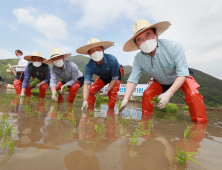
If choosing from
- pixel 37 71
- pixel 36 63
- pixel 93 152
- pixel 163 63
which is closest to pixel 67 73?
pixel 36 63

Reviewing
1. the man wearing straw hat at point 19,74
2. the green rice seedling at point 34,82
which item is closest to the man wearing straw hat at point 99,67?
the green rice seedling at point 34,82

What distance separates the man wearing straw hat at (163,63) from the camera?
92.7 inches

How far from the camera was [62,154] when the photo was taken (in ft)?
3.00

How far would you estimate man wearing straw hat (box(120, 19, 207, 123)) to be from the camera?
2.35 metres

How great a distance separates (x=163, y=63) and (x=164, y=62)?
0.03 m

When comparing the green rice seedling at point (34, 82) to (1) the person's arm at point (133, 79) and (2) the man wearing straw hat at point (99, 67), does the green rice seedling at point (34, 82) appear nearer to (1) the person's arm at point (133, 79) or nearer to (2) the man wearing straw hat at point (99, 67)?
(2) the man wearing straw hat at point (99, 67)

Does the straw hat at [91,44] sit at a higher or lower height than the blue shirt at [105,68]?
higher

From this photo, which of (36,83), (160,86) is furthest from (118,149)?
(36,83)

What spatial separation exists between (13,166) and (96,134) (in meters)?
0.70

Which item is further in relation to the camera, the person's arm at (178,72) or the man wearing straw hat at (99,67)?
the man wearing straw hat at (99,67)

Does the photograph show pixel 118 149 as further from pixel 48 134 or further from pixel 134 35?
pixel 134 35

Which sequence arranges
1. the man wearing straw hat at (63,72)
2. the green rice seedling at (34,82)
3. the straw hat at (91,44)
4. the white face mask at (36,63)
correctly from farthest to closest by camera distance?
the green rice seedling at (34,82) → the white face mask at (36,63) → the man wearing straw hat at (63,72) → the straw hat at (91,44)

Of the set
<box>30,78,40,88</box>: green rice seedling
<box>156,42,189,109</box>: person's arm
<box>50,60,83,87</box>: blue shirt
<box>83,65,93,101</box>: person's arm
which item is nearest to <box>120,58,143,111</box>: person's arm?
<box>156,42,189,109</box>: person's arm

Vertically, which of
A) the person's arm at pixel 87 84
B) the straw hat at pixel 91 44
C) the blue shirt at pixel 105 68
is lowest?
the person's arm at pixel 87 84
